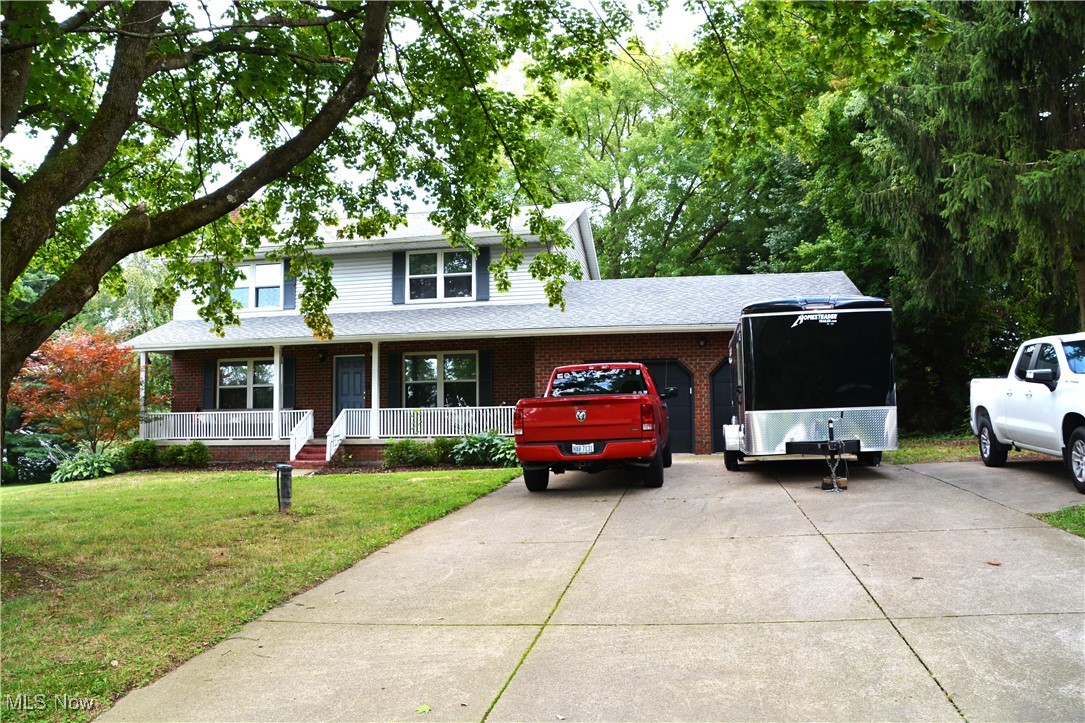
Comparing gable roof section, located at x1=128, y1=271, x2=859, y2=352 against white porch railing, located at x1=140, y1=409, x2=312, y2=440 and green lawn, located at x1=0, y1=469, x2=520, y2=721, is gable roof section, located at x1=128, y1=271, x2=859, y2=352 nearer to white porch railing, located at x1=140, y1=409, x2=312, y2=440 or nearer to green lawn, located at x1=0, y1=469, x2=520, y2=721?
white porch railing, located at x1=140, y1=409, x2=312, y2=440

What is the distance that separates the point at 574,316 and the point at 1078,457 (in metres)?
11.5

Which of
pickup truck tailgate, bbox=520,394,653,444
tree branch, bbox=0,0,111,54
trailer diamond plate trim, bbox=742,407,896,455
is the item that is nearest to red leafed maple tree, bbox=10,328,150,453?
pickup truck tailgate, bbox=520,394,653,444

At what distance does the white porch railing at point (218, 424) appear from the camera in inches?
772

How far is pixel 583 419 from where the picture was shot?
1035 cm

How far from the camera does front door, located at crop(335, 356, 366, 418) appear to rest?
66.3 ft

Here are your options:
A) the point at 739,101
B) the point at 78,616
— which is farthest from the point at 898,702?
the point at 739,101

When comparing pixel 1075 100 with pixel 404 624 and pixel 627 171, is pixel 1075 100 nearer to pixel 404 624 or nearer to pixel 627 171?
pixel 404 624

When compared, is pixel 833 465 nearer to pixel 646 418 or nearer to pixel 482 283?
pixel 646 418

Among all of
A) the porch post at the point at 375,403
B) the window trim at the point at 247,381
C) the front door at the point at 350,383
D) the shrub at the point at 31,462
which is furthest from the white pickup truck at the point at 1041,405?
the shrub at the point at 31,462

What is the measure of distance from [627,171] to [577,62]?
22482 millimetres

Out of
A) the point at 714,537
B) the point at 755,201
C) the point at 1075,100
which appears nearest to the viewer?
the point at 714,537

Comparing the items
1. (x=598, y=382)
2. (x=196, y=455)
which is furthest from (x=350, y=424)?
(x=598, y=382)

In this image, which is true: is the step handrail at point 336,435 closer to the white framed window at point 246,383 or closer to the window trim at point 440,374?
the window trim at point 440,374

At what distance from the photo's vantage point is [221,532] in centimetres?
849
